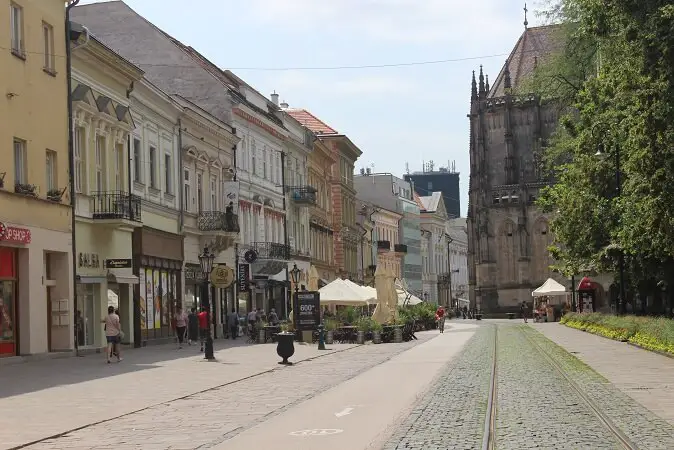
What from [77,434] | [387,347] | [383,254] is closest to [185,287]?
[387,347]

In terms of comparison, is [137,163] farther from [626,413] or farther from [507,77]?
[507,77]

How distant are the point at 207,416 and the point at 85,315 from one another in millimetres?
21522

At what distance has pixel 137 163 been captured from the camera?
44.6m

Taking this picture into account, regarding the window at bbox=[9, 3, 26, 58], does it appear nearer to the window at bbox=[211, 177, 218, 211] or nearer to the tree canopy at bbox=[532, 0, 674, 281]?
the tree canopy at bbox=[532, 0, 674, 281]

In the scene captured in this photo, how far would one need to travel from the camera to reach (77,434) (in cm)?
1568

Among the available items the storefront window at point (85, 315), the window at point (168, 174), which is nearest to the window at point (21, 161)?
the storefront window at point (85, 315)

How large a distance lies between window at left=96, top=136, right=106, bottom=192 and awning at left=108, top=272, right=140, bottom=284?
2.88m

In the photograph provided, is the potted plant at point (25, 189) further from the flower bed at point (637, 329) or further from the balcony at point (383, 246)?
the balcony at point (383, 246)

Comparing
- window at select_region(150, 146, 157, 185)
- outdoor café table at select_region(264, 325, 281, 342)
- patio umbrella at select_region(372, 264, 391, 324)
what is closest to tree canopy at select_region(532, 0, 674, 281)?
patio umbrella at select_region(372, 264, 391, 324)

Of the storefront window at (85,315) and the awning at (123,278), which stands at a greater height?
the awning at (123,278)

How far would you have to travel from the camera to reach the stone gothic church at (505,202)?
12106 cm

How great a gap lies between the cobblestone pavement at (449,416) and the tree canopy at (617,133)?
773 centimetres

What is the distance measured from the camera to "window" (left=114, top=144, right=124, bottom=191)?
136ft

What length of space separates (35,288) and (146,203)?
39.2ft
